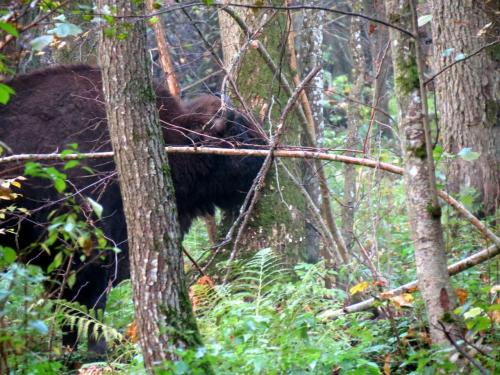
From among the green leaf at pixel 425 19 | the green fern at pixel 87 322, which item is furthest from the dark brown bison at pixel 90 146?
the green leaf at pixel 425 19

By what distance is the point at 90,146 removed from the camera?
22.9ft

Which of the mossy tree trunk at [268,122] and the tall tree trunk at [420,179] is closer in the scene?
the tall tree trunk at [420,179]

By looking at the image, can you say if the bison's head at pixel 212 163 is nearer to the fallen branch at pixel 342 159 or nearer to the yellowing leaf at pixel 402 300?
the fallen branch at pixel 342 159

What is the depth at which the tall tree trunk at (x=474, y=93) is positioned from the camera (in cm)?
683

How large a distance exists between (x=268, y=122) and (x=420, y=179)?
11.6 ft

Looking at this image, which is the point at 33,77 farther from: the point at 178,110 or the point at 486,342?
the point at 486,342

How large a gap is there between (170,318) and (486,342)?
6.11ft

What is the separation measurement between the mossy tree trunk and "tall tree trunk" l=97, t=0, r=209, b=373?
9.67 ft

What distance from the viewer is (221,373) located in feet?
11.7

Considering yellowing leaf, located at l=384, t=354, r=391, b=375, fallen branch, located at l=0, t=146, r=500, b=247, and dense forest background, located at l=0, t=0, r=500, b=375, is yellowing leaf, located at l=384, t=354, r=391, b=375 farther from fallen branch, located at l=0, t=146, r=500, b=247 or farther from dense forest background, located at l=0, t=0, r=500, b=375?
fallen branch, located at l=0, t=146, r=500, b=247


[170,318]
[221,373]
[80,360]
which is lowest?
[80,360]

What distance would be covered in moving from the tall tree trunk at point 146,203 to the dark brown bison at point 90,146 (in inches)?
108

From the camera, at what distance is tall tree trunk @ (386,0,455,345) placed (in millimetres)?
3658

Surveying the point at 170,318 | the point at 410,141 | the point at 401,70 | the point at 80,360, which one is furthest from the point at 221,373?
the point at 80,360
